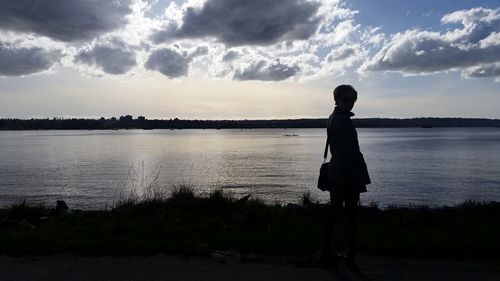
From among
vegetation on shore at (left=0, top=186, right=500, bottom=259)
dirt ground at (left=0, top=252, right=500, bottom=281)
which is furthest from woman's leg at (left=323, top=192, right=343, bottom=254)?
vegetation on shore at (left=0, top=186, right=500, bottom=259)

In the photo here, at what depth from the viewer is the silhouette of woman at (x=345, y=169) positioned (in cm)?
628

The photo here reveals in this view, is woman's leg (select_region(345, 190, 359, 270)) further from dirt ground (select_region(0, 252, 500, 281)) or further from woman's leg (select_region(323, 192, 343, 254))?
dirt ground (select_region(0, 252, 500, 281))

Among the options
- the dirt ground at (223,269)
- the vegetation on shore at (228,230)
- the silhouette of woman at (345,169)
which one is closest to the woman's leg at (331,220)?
the silhouette of woman at (345,169)

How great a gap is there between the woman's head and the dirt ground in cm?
212

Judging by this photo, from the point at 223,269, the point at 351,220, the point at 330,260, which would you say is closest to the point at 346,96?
the point at 351,220

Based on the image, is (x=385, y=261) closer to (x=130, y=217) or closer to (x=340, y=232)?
(x=340, y=232)

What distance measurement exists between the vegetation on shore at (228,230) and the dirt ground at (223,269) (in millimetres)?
331

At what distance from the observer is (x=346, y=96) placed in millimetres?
6461

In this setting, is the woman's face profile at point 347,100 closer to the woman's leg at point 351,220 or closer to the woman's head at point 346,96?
the woman's head at point 346,96

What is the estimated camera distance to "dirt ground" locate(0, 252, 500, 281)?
5.78 metres

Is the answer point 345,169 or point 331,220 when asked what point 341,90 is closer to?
point 345,169

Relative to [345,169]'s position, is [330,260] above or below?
below

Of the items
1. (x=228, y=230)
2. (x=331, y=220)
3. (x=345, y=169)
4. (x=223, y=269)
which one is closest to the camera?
(x=223, y=269)

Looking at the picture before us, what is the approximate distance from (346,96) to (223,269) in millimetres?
2788
